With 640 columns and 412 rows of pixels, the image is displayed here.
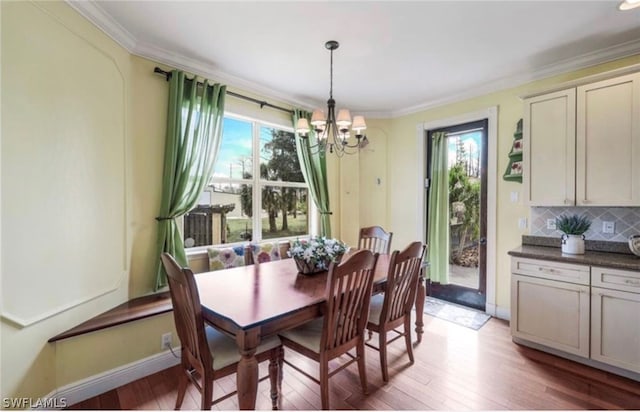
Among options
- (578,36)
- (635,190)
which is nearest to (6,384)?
(635,190)

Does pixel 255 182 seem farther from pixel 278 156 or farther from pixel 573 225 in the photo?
pixel 573 225

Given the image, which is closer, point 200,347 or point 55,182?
point 200,347

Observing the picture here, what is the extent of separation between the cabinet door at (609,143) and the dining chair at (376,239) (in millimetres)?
1787

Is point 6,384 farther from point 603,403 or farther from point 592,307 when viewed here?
point 592,307

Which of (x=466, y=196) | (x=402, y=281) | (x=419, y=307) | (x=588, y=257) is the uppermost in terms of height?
(x=466, y=196)

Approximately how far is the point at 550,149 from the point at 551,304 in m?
1.41

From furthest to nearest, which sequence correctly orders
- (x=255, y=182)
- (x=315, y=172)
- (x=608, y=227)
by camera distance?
(x=315, y=172) → (x=255, y=182) → (x=608, y=227)

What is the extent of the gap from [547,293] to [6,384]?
385 centimetres

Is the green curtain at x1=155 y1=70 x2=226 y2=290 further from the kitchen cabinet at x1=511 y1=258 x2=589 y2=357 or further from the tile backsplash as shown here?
the tile backsplash

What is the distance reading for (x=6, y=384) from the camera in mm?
1576

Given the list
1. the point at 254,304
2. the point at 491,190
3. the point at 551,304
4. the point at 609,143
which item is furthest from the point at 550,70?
the point at 254,304

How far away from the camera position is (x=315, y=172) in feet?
12.9

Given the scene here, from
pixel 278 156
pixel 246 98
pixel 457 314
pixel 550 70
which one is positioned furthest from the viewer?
pixel 278 156

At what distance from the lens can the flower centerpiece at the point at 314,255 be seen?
2.25 metres
